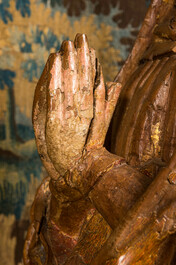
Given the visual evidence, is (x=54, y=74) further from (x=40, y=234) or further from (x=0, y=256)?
(x=0, y=256)

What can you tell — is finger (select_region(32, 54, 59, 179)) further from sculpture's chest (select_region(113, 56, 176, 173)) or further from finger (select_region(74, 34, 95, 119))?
sculpture's chest (select_region(113, 56, 176, 173))

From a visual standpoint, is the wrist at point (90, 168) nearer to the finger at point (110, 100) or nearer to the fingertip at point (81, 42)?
the finger at point (110, 100)

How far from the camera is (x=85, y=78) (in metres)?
0.75

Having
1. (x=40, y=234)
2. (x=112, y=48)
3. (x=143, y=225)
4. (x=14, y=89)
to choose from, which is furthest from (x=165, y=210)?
(x=112, y=48)

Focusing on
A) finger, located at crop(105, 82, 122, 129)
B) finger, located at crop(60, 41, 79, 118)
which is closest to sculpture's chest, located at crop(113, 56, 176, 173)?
finger, located at crop(105, 82, 122, 129)

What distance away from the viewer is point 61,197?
0.83 m

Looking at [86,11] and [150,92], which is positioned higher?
[86,11]

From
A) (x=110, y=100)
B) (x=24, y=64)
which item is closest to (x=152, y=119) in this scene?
(x=110, y=100)

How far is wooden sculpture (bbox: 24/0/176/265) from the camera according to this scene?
562 mm

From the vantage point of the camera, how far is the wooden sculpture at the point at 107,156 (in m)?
0.56

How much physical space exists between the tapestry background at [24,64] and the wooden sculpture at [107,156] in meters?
0.88

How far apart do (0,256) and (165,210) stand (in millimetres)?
1576

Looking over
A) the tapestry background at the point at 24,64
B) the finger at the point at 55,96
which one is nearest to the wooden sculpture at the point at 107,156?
the finger at the point at 55,96

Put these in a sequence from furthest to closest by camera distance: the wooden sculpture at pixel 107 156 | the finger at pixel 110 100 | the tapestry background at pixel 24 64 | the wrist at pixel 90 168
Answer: the tapestry background at pixel 24 64 → the finger at pixel 110 100 → the wrist at pixel 90 168 → the wooden sculpture at pixel 107 156
